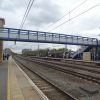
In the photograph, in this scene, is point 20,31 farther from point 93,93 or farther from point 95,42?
point 93,93

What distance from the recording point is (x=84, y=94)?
10922 millimetres

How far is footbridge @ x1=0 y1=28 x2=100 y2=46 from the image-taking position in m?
44.4

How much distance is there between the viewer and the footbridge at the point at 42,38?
44.4 m

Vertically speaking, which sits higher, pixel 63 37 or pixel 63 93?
pixel 63 37

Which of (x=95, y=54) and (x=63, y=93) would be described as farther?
(x=95, y=54)

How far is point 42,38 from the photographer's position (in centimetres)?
5034

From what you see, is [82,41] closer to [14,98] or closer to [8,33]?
[8,33]

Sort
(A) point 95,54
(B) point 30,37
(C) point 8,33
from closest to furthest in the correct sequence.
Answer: (C) point 8,33 < (B) point 30,37 < (A) point 95,54

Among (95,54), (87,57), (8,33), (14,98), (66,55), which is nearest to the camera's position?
(14,98)

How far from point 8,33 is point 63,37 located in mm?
15911

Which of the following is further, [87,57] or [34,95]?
[87,57]

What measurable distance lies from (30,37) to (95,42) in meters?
20.8

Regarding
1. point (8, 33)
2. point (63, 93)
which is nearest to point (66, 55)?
point (8, 33)

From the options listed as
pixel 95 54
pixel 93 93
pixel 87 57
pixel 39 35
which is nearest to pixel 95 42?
pixel 95 54
